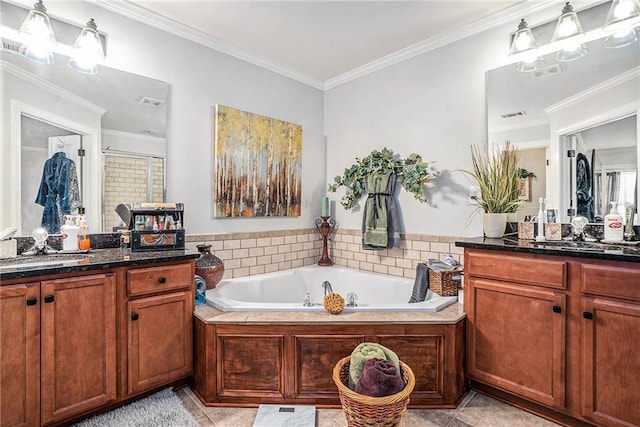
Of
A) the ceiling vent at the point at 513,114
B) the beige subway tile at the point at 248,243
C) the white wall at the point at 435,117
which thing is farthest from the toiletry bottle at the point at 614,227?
the beige subway tile at the point at 248,243

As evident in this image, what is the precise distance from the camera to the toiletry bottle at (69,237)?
81.5 inches

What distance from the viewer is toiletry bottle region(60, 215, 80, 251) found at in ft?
6.79

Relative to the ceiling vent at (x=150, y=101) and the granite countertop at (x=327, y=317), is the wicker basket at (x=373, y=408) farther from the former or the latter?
the ceiling vent at (x=150, y=101)

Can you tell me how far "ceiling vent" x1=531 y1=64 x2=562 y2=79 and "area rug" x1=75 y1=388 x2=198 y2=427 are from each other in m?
3.15

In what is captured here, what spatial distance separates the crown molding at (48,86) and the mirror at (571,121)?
2.88m

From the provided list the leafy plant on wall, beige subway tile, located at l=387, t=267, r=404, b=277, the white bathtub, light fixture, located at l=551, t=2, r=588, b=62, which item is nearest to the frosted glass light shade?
light fixture, located at l=551, t=2, r=588, b=62

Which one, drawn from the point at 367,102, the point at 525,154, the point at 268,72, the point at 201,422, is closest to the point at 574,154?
the point at 525,154

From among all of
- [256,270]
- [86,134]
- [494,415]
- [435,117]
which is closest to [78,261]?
[86,134]

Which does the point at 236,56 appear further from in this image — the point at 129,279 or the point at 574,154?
the point at 574,154

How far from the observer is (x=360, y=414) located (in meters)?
1.50

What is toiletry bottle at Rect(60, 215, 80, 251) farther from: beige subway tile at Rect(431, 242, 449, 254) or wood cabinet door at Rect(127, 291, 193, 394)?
beige subway tile at Rect(431, 242, 449, 254)

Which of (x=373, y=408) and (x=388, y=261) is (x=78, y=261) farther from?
(x=388, y=261)

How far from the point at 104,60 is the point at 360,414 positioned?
272 centimetres

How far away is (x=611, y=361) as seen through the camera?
5.32 feet
